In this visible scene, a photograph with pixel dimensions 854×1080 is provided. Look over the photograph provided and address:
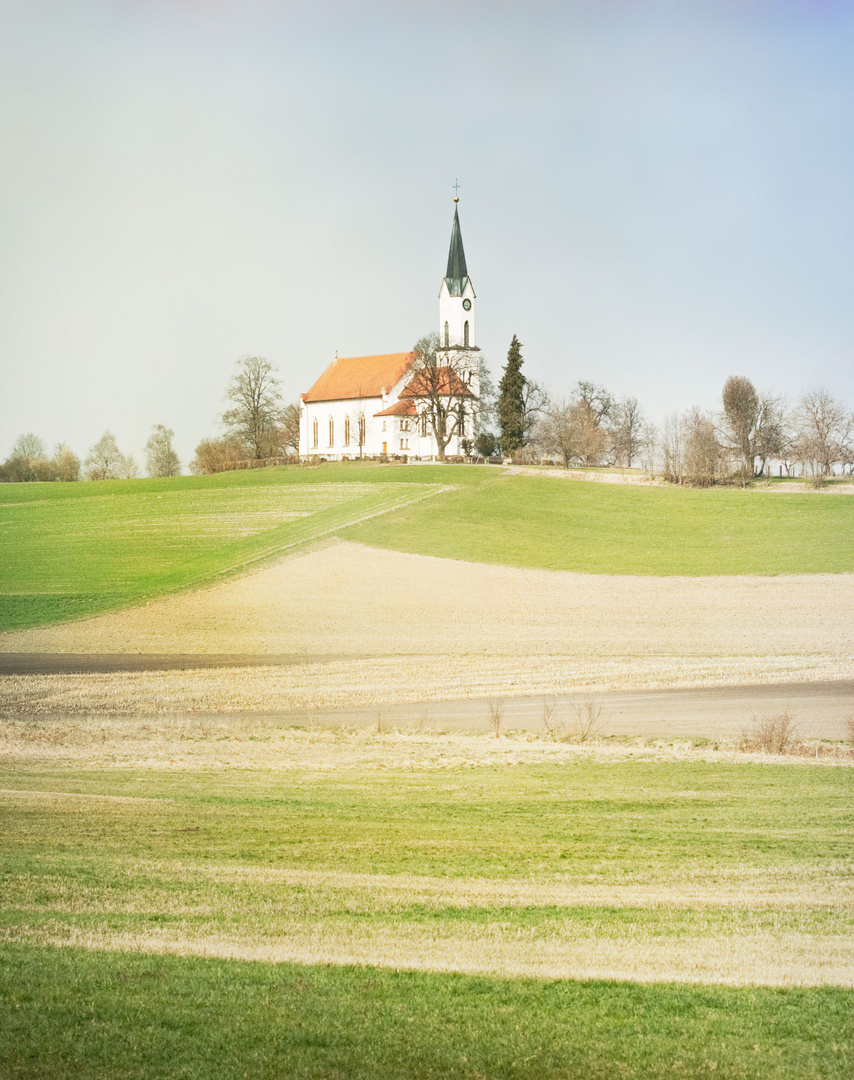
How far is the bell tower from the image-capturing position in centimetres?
11906

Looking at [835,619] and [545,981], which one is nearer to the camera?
[545,981]

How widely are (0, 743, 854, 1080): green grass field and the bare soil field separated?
13.0 meters

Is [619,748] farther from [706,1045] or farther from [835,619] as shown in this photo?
[835,619]

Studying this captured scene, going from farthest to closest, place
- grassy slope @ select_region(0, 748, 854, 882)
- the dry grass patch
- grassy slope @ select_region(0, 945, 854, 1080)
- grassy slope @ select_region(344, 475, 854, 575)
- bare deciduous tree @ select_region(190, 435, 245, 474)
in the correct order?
bare deciduous tree @ select_region(190, 435, 245, 474) → grassy slope @ select_region(344, 475, 854, 575) → the dry grass patch → grassy slope @ select_region(0, 748, 854, 882) → grassy slope @ select_region(0, 945, 854, 1080)

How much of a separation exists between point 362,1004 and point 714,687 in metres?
23.7

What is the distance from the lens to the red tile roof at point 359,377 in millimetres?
115812

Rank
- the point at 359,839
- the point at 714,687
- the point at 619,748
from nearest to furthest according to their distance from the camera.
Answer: the point at 359,839
the point at 619,748
the point at 714,687

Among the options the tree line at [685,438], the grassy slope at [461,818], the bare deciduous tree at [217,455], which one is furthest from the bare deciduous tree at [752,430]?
the grassy slope at [461,818]

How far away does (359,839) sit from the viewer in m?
13.1

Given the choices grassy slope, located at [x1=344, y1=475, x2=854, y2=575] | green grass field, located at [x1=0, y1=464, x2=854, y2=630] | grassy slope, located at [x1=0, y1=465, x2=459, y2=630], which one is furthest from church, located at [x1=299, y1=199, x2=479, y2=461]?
grassy slope, located at [x1=344, y1=475, x2=854, y2=575]

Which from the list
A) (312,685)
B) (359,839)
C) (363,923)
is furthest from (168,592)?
(363,923)

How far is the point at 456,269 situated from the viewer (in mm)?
119312

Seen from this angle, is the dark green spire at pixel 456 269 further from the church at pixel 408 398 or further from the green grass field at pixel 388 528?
the green grass field at pixel 388 528

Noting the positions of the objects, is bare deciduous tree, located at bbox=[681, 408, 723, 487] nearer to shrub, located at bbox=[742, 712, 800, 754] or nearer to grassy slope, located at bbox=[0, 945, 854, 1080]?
shrub, located at bbox=[742, 712, 800, 754]
